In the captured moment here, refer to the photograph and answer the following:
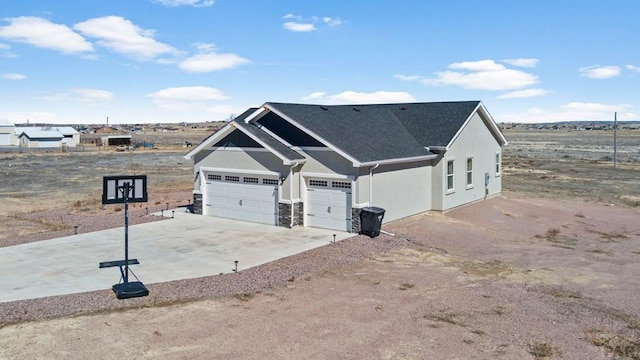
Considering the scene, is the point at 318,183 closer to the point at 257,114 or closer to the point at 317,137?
the point at 317,137

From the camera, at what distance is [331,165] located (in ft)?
67.2

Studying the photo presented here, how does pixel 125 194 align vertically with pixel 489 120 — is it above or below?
below

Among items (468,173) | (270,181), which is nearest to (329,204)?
(270,181)

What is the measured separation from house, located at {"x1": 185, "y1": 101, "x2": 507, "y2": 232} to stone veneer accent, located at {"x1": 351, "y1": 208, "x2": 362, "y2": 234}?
37mm

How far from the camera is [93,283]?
13641mm

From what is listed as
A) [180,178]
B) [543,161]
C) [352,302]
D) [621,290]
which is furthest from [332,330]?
[543,161]

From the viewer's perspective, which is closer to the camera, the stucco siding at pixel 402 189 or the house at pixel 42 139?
the stucco siding at pixel 402 189

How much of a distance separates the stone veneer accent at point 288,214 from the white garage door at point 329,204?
30 centimetres

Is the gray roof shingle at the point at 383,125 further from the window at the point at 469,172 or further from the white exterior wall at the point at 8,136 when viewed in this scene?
the white exterior wall at the point at 8,136

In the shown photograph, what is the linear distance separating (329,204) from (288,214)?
64.8 inches

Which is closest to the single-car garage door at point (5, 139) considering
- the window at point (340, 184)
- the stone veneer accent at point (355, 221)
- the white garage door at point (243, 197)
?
the white garage door at point (243, 197)

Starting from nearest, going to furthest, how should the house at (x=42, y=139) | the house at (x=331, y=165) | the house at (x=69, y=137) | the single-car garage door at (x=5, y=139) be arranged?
the house at (x=331, y=165) → the house at (x=42, y=139) → the house at (x=69, y=137) → the single-car garage door at (x=5, y=139)

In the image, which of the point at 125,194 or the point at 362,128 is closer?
the point at 125,194

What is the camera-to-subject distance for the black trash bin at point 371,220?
755 inches
